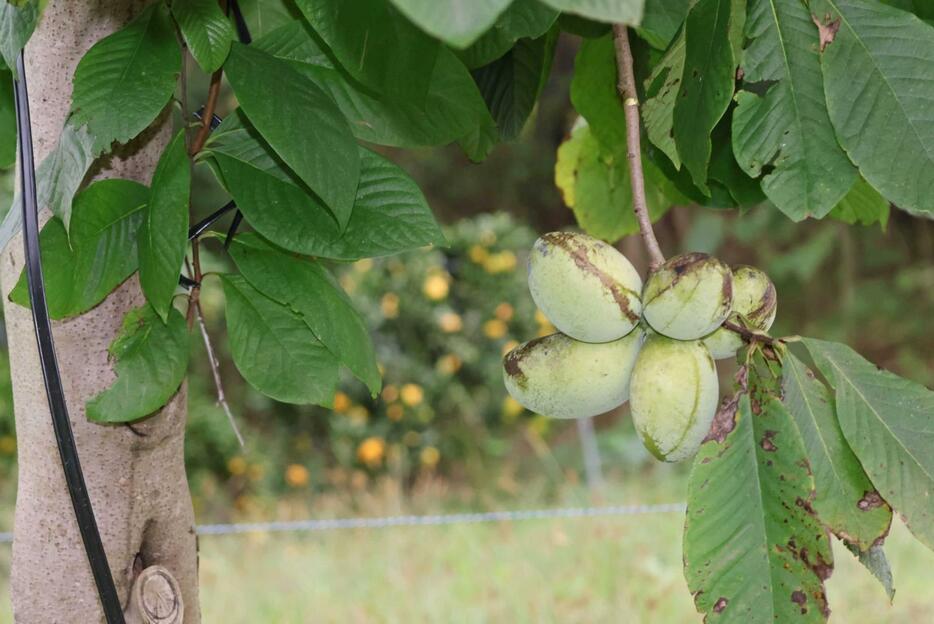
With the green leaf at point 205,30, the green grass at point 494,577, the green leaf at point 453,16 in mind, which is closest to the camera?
the green leaf at point 453,16

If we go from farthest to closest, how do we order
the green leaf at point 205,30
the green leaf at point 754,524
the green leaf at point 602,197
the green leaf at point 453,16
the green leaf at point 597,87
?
the green leaf at point 602,197 → the green leaf at point 597,87 → the green leaf at point 205,30 → the green leaf at point 754,524 → the green leaf at point 453,16

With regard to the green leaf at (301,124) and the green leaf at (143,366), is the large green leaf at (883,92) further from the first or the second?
the green leaf at (143,366)

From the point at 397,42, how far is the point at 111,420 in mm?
280

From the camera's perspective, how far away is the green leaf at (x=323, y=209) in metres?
0.58

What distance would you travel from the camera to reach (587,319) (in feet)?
1.66

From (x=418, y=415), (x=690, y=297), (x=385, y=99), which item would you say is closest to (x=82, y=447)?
(x=385, y=99)

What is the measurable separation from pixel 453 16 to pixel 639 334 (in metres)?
0.28

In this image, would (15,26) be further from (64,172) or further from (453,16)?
(453,16)

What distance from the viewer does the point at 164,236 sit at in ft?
1.86

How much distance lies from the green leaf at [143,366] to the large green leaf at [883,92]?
40cm

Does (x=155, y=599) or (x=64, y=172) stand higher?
(x=64, y=172)

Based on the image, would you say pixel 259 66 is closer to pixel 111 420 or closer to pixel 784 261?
pixel 111 420

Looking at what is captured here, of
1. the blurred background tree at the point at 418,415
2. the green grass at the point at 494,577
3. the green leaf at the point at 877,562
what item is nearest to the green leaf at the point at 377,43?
the green leaf at the point at 877,562

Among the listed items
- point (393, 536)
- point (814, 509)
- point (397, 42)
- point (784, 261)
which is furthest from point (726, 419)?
point (784, 261)
